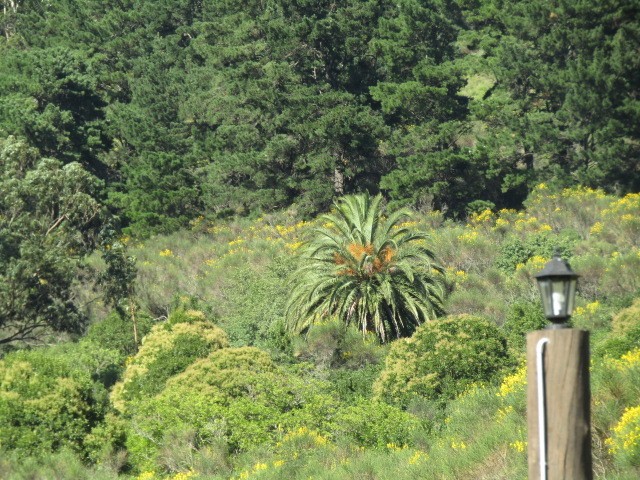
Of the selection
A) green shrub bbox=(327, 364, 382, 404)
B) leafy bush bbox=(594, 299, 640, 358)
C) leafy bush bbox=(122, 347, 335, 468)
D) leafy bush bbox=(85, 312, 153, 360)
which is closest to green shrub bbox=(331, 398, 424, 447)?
leafy bush bbox=(122, 347, 335, 468)

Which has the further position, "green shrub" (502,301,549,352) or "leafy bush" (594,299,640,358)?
"green shrub" (502,301,549,352)

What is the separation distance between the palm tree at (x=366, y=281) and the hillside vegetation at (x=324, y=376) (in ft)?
2.24

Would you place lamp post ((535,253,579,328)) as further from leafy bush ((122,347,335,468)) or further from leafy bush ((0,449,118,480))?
leafy bush ((0,449,118,480))

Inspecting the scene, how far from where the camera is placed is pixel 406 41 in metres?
56.9

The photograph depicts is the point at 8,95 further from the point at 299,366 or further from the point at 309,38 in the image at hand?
the point at 299,366

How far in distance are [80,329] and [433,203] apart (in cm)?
1928

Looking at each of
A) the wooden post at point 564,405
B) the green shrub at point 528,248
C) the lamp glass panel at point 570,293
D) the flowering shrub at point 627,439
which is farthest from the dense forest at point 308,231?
the lamp glass panel at point 570,293

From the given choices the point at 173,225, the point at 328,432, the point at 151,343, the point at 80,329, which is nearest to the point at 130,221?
the point at 173,225

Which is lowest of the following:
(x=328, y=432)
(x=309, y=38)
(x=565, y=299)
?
(x=328, y=432)

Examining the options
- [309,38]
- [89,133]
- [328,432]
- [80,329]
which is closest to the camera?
[328,432]

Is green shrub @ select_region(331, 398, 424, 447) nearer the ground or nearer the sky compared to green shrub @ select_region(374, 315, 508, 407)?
nearer the ground

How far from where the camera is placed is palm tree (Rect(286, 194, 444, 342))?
35312 millimetres

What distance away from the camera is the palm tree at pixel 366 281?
35.3 m

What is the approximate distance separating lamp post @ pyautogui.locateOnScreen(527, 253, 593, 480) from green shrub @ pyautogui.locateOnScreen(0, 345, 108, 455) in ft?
65.5
